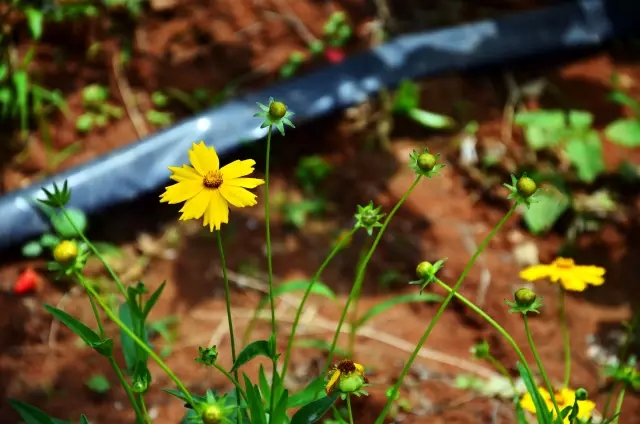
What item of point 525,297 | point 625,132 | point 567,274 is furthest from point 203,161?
point 625,132

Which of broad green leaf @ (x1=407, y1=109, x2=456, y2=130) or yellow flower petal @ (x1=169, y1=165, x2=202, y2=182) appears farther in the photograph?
broad green leaf @ (x1=407, y1=109, x2=456, y2=130)

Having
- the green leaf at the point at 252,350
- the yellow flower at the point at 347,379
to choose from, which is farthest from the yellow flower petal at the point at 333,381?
the green leaf at the point at 252,350

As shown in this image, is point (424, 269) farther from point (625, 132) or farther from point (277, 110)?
point (625, 132)

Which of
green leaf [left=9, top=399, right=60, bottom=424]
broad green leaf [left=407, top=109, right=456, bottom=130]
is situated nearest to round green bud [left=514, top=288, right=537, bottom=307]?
green leaf [left=9, top=399, right=60, bottom=424]

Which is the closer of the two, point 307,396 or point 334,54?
point 307,396

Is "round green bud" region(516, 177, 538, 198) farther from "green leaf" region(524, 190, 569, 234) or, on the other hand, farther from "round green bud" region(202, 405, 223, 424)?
"green leaf" region(524, 190, 569, 234)

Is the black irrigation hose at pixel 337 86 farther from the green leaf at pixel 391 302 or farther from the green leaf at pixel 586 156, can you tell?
the green leaf at pixel 391 302
